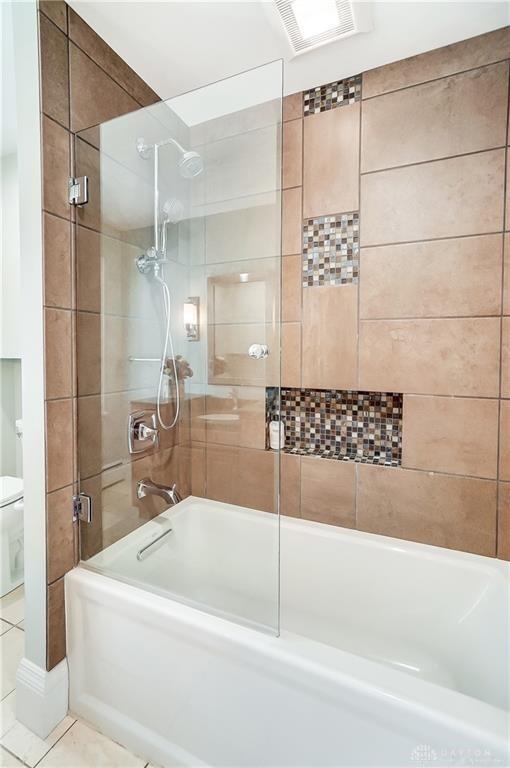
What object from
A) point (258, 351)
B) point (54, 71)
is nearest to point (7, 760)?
point (258, 351)

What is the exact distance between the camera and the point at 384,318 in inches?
68.2

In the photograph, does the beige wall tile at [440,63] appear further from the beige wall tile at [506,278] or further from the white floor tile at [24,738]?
the white floor tile at [24,738]

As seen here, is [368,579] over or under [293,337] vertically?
under

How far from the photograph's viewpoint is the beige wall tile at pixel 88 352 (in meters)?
1.47

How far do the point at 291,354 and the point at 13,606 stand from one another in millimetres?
2067

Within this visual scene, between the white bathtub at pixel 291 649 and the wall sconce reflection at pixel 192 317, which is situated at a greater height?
the wall sconce reflection at pixel 192 317

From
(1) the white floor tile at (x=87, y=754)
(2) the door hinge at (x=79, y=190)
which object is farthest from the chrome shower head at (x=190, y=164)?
(1) the white floor tile at (x=87, y=754)

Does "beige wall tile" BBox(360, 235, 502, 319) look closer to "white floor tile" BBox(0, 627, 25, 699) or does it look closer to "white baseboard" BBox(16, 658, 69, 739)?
"white baseboard" BBox(16, 658, 69, 739)

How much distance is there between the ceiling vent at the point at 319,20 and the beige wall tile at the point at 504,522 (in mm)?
1905

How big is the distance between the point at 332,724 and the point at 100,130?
7.00 ft

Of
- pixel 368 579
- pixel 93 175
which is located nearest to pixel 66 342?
pixel 93 175

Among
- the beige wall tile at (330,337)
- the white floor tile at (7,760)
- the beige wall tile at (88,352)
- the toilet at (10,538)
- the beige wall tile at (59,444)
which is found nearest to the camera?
the white floor tile at (7,760)

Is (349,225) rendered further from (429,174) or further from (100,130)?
(100,130)

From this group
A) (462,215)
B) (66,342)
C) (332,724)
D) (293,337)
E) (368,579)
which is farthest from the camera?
(293,337)
